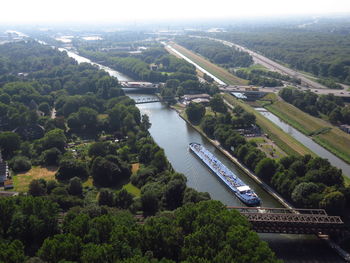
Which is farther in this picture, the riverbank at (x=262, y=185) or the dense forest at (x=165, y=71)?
the dense forest at (x=165, y=71)

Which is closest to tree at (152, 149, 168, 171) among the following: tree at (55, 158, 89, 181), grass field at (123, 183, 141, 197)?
grass field at (123, 183, 141, 197)

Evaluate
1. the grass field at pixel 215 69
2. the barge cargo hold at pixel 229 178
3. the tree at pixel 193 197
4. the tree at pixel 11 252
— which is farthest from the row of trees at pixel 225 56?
the tree at pixel 11 252

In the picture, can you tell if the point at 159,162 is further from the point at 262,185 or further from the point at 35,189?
the point at 35,189

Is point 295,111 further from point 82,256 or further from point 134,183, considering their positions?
point 82,256

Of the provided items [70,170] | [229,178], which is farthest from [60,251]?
[229,178]

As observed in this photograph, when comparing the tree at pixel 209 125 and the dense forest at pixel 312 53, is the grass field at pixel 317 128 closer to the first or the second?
the tree at pixel 209 125

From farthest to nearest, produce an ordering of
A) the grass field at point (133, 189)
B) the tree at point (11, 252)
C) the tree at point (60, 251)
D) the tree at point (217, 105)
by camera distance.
A: the tree at point (217, 105) → the grass field at point (133, 189) → the tree at point (60, 251) → the tree at point (11, 252)
